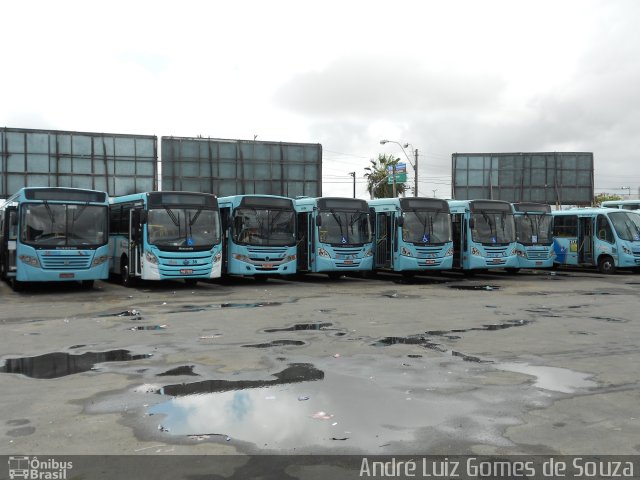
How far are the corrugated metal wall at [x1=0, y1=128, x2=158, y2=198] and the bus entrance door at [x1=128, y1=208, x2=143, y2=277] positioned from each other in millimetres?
Answer: 15132

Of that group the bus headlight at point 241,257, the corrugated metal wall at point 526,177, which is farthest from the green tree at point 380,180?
the bus headlight at point 241,257

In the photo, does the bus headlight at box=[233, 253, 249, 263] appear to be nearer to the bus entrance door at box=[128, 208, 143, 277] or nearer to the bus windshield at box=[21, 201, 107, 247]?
the bus entrance door at box=[128, 208, 143, 277]

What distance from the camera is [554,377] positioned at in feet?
24.2

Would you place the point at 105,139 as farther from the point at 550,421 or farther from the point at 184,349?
the point at 550,421

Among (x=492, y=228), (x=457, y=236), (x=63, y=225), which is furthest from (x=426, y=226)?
(x=63, y=225)

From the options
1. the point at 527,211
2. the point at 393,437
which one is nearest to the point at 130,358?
the point at 393,437

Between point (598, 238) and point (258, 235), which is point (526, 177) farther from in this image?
point (258, 235)

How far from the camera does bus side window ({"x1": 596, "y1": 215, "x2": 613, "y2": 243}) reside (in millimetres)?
27111

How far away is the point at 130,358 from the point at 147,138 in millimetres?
28099

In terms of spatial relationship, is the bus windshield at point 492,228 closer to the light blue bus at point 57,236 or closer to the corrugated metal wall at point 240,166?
the light blue bus at point 57,236

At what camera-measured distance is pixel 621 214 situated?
27.1 metres

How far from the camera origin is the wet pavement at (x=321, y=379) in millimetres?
5203

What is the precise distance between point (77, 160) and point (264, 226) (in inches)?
667

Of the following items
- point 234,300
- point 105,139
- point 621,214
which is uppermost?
point 105,139
